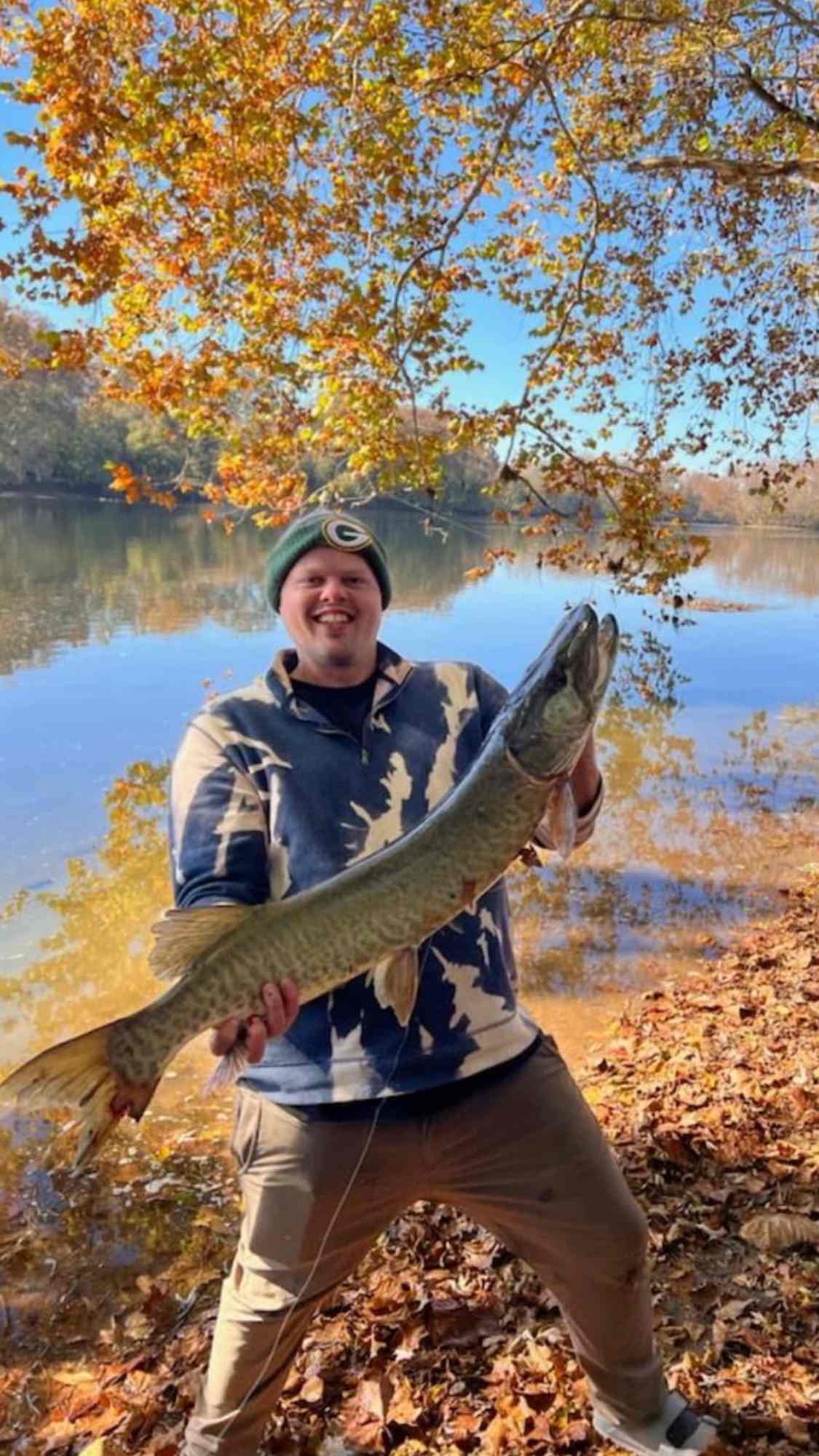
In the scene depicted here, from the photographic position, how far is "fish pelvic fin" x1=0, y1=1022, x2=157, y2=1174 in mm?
2191

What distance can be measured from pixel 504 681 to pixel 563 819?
57.5 ft

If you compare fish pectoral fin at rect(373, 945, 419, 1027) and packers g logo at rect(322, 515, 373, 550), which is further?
packers g logo at rect(322, 515, 373, 550)

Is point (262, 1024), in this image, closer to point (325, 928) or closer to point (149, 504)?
point (325, 928)

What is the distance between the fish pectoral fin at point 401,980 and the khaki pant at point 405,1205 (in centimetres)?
36

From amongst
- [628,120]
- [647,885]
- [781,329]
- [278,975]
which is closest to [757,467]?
[781,329]

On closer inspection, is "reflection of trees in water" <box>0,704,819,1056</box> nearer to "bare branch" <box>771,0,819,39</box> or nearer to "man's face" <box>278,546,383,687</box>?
"man's face" <box>278,546,383,687</box>

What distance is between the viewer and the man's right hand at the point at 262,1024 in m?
2.25

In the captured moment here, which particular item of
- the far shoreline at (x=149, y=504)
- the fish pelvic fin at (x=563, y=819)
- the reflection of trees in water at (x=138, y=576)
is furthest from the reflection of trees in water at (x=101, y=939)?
the far shoreline at (x=149, y=504)

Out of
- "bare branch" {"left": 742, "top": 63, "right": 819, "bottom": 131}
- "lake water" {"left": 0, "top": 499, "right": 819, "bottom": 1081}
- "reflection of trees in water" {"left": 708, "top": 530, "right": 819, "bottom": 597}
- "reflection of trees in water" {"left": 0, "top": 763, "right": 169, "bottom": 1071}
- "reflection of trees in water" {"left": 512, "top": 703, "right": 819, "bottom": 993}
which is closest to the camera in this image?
"reflection of trees in water" {"left": 0, "top": 763, "right": 169, "bottom": 1071}

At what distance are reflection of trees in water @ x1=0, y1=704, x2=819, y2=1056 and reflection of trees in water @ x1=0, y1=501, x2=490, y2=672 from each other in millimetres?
3378

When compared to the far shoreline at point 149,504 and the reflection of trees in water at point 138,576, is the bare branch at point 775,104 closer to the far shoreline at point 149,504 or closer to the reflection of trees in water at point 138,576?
the reflection of trees in water at point 138,576

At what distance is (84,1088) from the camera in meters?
2.22

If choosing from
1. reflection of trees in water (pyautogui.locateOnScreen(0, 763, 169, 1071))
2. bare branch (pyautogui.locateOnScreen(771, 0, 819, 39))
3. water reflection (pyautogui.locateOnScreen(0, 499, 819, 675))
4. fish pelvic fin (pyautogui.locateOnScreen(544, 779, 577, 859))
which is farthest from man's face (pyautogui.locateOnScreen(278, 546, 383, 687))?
bare branch (pyautogui.locateOnScreen(771, 0, 819, 39))

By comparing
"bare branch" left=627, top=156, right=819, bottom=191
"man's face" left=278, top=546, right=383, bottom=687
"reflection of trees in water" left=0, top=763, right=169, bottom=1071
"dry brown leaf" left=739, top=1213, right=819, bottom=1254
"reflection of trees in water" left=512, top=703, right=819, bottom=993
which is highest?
"bare branch" left=627, top=156, right=819, bottom=191
